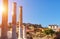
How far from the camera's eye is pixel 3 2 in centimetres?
1467

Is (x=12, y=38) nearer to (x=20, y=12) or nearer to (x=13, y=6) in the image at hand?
(x=13, y=6)

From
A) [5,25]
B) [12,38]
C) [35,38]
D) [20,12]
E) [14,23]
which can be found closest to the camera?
[5,25]

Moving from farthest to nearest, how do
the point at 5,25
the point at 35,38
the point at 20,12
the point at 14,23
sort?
the point at 35,38, the point at 20,12, the point at 14,23, the point at 5,25

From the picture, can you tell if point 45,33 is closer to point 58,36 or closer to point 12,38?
point 58,36

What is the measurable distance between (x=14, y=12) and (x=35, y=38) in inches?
572

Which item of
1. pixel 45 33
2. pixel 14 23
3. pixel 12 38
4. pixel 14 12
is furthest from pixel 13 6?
pixel 45 33

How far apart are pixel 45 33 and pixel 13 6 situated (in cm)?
1862

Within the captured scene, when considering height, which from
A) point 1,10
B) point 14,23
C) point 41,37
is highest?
point 1,10

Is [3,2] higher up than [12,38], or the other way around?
[3,2]

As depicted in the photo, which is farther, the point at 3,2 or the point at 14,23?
the point at 14,23

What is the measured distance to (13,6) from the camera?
21.0 meters

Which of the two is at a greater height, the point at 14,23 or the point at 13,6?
the point at 13,6

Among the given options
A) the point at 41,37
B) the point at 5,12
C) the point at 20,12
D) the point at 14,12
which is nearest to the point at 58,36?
the point at 41,37

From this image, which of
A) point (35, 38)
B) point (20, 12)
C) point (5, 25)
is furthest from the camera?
point (35, 38)
